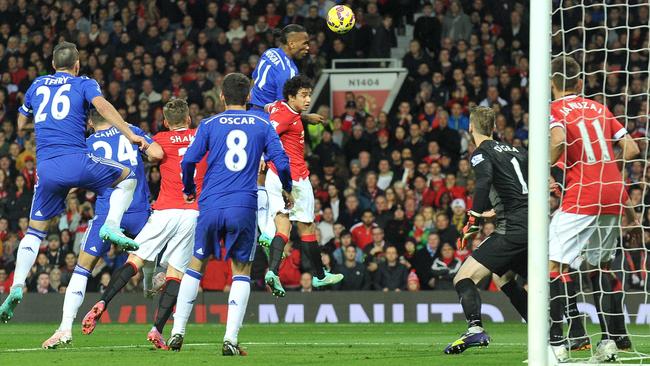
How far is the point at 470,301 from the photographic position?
9.91 m

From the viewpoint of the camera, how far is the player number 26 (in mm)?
10672

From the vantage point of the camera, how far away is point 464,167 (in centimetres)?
1977

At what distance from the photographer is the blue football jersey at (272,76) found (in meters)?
12.9

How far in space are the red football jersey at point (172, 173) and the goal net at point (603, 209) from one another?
3.79 m

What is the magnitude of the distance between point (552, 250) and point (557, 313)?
57 cm

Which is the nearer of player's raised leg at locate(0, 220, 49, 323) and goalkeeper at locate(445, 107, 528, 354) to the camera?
goalkeeper at locate(445, 107, 528, 354)

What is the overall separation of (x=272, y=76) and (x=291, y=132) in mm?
692

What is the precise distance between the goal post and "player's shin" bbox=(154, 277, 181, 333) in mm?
4130

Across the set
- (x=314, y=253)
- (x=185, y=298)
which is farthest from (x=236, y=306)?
(x=314, y=253)

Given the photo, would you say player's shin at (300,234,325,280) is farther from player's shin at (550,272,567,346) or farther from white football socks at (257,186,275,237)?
player's shin at (550,272,567,346)

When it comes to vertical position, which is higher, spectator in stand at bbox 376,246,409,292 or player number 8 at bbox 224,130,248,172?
player number 8 at bbox 224,130,248,172

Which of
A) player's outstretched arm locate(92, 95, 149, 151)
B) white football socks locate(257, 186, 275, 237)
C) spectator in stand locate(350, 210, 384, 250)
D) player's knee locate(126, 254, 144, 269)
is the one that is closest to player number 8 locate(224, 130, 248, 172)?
player's outstretched arm locate(92, 95, 149, 151)

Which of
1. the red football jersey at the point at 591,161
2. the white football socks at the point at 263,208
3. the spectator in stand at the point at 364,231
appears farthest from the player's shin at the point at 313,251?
the spectator in stand at the point at 364,231

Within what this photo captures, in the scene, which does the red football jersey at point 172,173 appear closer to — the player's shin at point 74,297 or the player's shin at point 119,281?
the player's shin at point 119,281
